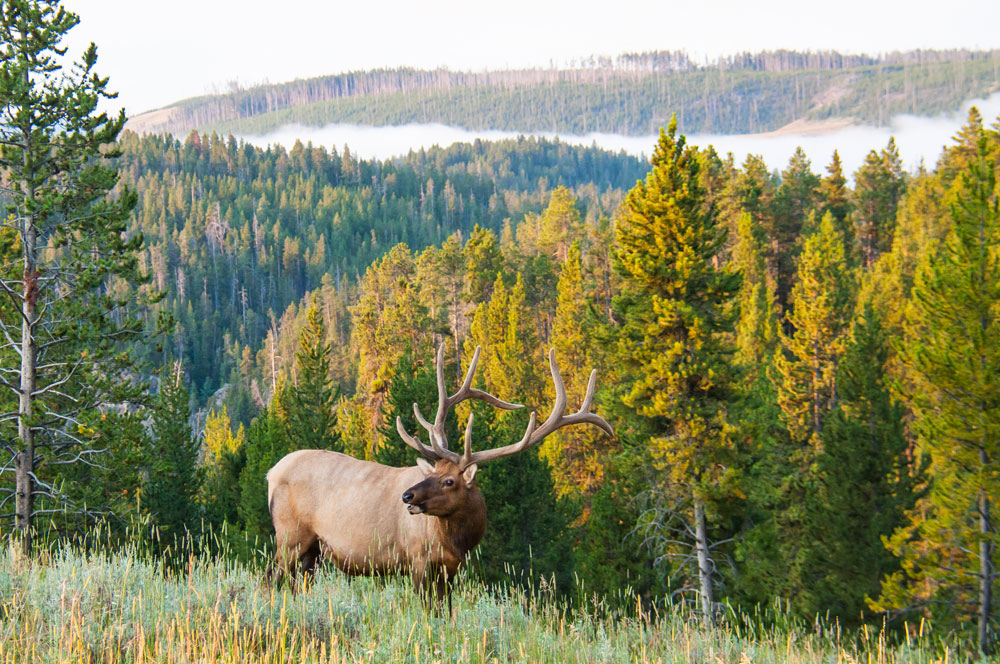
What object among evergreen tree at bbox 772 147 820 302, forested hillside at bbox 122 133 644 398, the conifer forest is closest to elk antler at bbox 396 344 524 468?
the conifer forest

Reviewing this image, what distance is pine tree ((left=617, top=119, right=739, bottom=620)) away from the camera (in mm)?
19250

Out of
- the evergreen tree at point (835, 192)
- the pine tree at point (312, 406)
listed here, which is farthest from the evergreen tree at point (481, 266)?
the evergreen tree at point (835, 192)

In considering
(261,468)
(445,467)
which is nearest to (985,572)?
(445,467)

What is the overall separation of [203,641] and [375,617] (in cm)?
148

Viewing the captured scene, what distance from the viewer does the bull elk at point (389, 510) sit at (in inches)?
277

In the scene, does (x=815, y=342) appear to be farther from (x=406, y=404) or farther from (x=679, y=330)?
(x=406, y=404)

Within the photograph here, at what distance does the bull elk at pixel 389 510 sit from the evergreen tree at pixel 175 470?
2250cm

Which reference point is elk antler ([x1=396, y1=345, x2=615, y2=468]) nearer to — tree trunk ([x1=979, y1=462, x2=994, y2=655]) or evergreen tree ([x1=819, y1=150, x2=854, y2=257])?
tree trunk ([x1=979, y1=462, x2=994, y2=655])

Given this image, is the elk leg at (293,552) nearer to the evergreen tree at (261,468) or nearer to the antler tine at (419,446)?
the antler tine at (419,446)

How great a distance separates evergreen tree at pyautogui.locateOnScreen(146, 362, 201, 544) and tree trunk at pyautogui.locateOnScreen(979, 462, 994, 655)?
24752 mm

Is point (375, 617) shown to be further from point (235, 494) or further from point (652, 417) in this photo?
point (235, 494)

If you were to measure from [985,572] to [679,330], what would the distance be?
8238 millimetres

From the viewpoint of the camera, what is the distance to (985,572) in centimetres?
1566

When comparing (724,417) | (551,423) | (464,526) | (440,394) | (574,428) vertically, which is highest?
(440,394)
